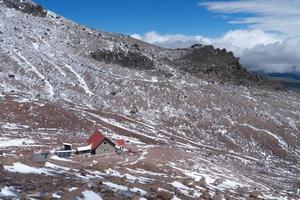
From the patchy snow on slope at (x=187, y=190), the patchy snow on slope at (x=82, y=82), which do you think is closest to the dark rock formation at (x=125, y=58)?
the patchy snow on slope at (x=82, y=82)

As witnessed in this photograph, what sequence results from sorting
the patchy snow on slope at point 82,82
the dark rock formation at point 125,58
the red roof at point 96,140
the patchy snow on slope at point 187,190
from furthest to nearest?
the dark rock formation at point 125,58, the patchy snow on slope at point 82,82, the red roof at point 96,140, the patchy snow on slope at point 187,190

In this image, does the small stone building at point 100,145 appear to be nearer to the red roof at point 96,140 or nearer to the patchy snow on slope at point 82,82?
the red roof at point 96,140

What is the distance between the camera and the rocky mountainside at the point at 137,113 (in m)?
40.0

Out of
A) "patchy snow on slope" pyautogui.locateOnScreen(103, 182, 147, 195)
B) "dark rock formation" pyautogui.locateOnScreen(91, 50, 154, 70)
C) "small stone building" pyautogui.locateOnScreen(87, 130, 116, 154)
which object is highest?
"dark rock formation" pyautogui.locateOnScreen(91, 50, 154, 70)

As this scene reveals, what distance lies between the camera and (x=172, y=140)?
88562 mm

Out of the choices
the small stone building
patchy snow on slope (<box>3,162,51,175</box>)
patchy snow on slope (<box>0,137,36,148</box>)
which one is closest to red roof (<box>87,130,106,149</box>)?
the small stone building

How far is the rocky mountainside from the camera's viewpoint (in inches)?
1575

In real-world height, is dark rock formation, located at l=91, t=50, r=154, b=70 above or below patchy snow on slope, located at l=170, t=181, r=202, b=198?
above

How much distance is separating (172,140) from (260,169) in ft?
55.4

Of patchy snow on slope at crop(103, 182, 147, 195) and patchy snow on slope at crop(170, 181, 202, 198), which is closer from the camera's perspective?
patchy snow on slope at crop(103, 182, 147, 195)

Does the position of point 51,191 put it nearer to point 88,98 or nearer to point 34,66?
point 88,98

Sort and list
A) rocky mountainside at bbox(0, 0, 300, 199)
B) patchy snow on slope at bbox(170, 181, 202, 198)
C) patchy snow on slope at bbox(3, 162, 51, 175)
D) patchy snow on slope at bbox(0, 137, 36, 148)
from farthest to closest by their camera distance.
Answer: patchy snow on slope at bbox(0, 137, 36, 148)
rocky mountainside at bbox(0, 0, 300, 199)
patchy snow on slope at bbox(170, 181, 202, 198)
patchy snow on slope at bbox(3, 162, 51, 175)

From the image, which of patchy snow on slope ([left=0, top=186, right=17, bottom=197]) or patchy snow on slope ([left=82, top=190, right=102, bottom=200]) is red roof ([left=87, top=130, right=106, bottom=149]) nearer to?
patchy snow on slope ([left=82, top=190, right=102, bottom=200])

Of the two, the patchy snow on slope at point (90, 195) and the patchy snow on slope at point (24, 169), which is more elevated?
the patchy snow on slope at point (24, 169)
